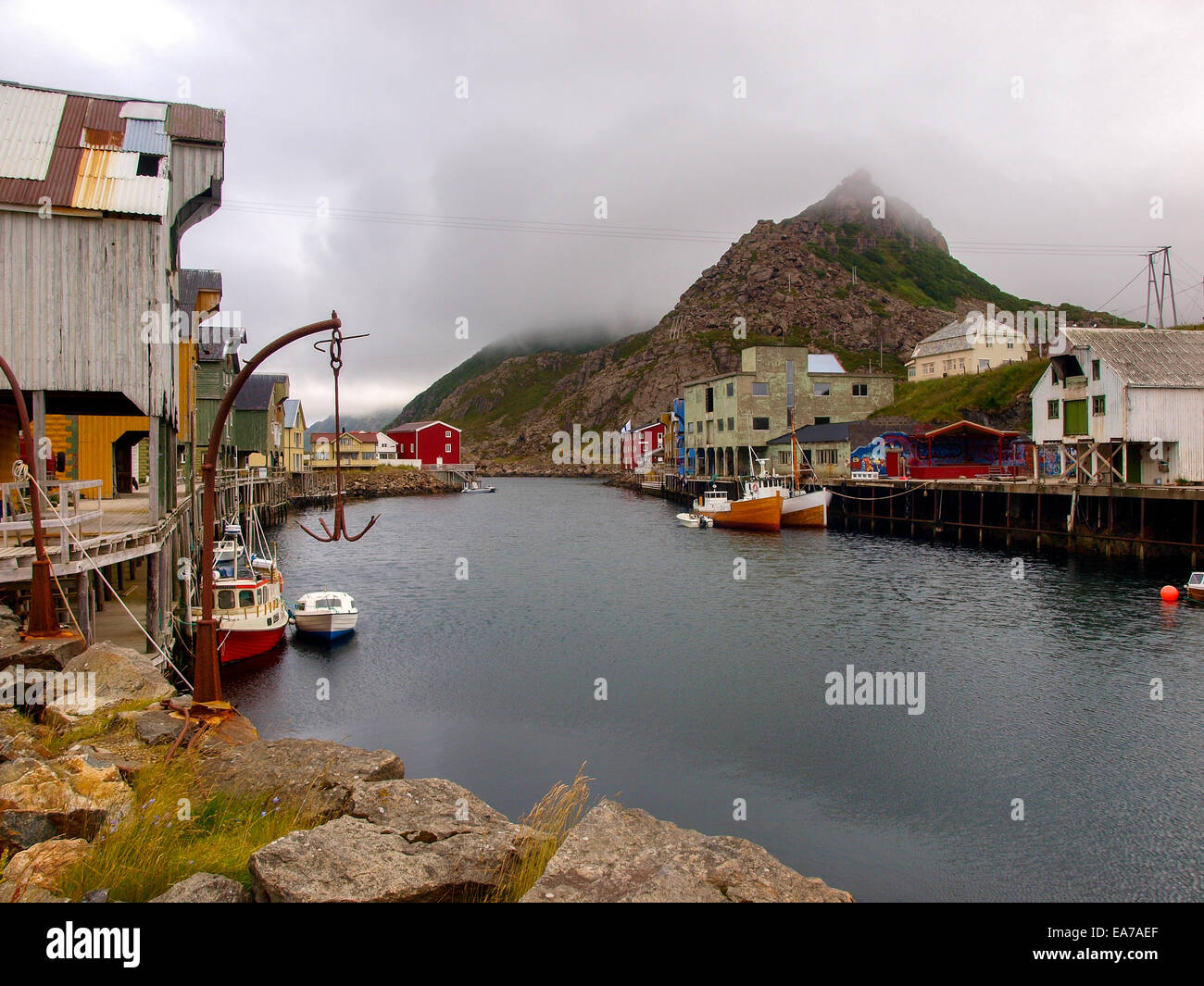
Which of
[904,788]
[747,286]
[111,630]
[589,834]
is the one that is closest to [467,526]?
[111,630]

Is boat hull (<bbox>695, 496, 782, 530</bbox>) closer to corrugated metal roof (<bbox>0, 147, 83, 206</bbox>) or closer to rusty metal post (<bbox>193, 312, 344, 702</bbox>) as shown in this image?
corrugated metal roof (<bbox>0, 147, 83, 206</bbox>)

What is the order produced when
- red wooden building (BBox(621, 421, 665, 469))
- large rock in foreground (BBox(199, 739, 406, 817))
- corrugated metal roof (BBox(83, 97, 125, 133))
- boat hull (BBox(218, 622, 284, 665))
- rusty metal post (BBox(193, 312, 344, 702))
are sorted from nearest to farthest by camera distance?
large rock in foreground (BBox(199, 739, 406, 817)) → rusty metal post (BBox(193, 312, 344, 702)) → corrugated metal roof (BBox(83, 97, 125, 133)) → boat hull (BBox(218, 622, 284, 665)) → red wooden building (BBox(621, 421, 665, 469))

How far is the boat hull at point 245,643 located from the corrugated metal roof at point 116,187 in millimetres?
12848

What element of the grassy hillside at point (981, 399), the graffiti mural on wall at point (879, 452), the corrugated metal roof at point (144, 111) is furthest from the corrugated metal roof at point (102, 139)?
the grassy hillside at point (981, 399)

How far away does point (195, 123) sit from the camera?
23.1 meters

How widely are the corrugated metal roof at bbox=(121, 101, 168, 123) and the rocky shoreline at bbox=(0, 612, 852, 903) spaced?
18.5 meters

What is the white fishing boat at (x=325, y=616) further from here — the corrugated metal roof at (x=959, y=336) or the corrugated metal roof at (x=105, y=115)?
the corrugated metal roof at (x=959, y=336)

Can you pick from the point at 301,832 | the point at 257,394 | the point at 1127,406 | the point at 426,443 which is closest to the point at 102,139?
the point at 301,832

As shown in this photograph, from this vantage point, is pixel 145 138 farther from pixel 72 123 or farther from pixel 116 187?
pixel 116 187

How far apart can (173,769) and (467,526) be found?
62060mm

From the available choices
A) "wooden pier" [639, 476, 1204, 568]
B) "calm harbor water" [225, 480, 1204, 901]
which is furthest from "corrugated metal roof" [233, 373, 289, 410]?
"wooden pier" [639, 476, 1204, 568]

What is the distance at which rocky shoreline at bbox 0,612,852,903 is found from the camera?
6.82 metres

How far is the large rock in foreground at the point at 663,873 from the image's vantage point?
22.3ft

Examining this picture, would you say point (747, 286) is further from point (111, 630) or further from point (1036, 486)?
point (111, 630)
